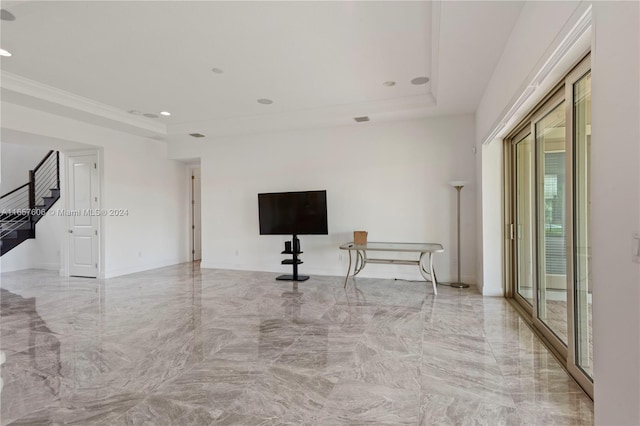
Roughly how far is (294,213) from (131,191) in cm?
360

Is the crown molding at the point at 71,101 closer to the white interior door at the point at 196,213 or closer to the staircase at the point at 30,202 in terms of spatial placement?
the white interior door at the point at 196,213

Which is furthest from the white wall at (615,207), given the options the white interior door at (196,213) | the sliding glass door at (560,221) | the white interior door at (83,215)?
the white interior door at (196,213)

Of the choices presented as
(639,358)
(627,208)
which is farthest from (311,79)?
(639,358)

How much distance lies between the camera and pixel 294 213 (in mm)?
5902

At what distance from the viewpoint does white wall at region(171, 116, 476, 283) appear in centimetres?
560

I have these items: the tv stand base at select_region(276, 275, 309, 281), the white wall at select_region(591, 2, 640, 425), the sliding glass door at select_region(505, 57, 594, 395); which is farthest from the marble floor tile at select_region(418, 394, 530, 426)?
the tv stand base at select_region(276, 275, 309, 281)

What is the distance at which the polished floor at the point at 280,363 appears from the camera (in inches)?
79.3

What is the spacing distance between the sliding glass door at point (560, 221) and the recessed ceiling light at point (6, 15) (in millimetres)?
4545

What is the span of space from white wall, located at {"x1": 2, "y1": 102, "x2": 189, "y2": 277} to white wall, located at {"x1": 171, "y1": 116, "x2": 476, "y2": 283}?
98 centimetres

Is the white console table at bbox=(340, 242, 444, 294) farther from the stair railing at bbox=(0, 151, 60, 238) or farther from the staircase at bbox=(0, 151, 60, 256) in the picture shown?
the stair railing at bbox=(0, 151, 60, 238)

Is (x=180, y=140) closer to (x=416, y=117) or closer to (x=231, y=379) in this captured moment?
(x=416, y=117)

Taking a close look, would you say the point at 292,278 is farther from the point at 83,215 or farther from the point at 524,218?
the point at 83,215

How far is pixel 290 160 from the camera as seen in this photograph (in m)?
6.57

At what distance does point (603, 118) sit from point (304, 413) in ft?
7.16
